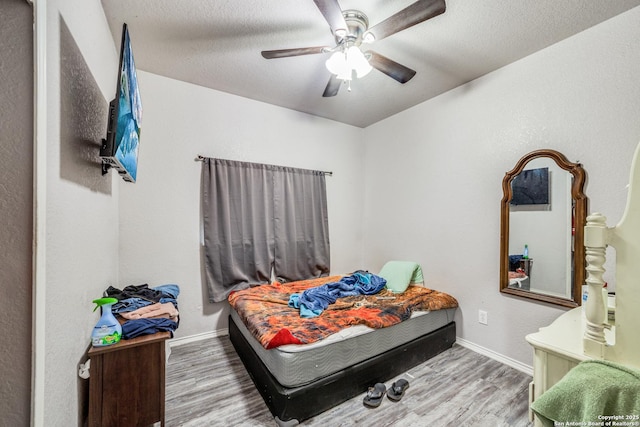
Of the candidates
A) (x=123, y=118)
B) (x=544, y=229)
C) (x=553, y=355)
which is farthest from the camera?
(x=544, y=229)

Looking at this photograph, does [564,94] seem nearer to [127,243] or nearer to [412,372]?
[412,372]

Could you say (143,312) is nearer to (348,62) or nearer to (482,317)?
(348,62)

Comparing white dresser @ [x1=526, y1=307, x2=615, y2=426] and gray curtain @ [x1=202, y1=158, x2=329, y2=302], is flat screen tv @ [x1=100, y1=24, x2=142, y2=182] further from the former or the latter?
white dresser @ [x1=526, y1=307, x2=615, y2=426]

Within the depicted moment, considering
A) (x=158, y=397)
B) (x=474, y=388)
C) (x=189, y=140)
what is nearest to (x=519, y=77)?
(x=474, y=388)

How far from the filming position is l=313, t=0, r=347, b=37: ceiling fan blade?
133cm

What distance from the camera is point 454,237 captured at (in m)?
2.76

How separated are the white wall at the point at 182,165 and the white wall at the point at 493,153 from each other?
5.04 feet

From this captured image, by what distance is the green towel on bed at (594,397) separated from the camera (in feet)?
2.39

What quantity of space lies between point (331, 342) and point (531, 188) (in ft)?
6.80

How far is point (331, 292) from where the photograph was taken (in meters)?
2.59

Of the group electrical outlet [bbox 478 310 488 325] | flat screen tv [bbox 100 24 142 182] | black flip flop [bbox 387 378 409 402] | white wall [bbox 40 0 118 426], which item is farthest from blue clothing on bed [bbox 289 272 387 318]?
flat screen tv [bbox 100 24 142 182]

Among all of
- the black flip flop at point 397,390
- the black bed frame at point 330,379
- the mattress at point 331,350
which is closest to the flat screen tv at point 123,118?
the mattress at point 331,350

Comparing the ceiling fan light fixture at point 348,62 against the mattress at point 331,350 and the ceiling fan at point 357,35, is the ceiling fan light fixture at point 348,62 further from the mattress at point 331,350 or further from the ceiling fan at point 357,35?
the mattress at point 331,350

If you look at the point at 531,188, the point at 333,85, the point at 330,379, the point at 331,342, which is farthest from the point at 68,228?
the point at 531,188
